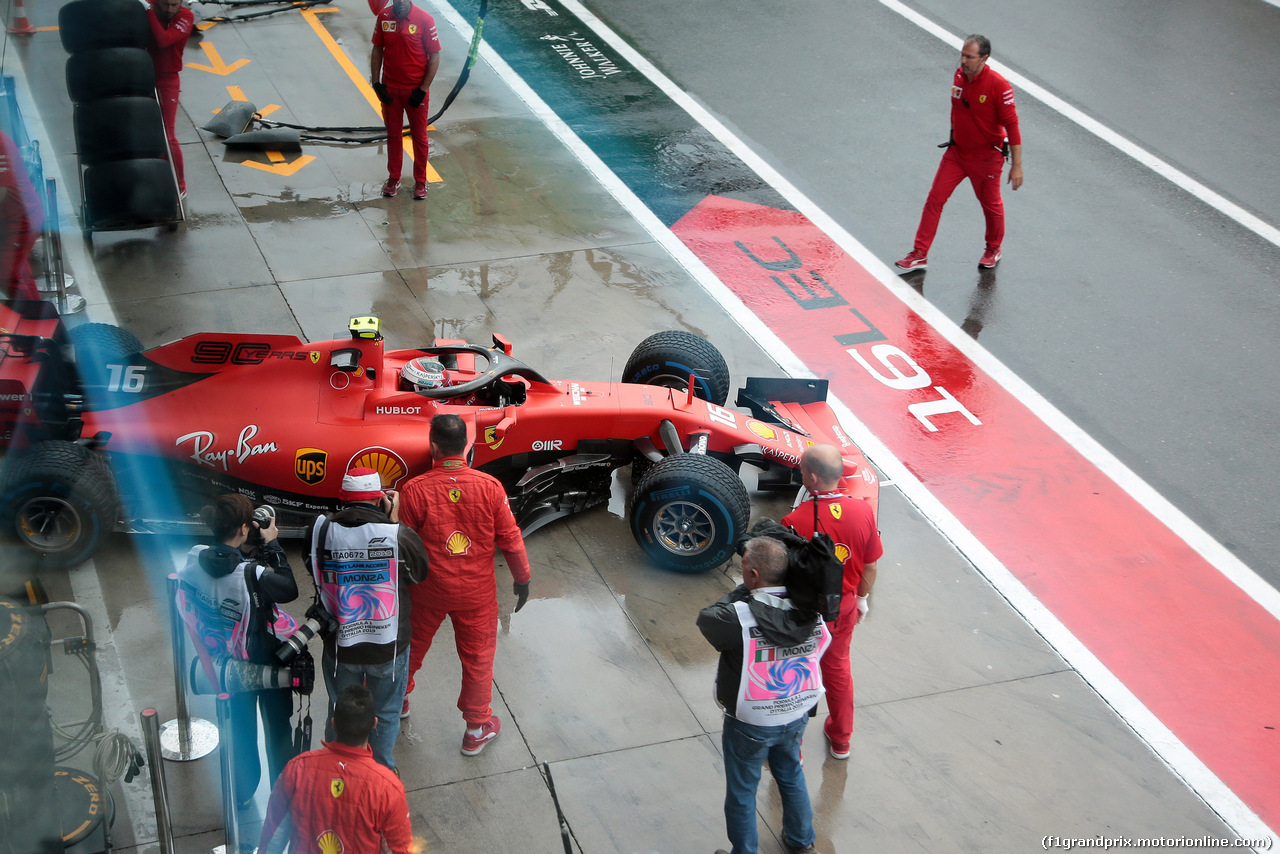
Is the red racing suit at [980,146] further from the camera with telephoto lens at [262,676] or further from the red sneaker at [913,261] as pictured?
the camera with telephoto lens at [262,676]

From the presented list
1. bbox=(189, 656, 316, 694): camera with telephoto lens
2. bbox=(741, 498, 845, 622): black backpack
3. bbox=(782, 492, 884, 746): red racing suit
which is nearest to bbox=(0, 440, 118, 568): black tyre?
bbox=(189, 656, 316, 694): camera with telephoto lens

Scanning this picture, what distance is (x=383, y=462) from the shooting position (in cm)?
612

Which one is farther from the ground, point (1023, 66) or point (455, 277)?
point (1023, 66)

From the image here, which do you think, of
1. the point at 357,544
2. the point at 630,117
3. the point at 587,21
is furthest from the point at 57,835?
the point at 587,21

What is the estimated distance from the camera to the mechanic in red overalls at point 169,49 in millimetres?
9500

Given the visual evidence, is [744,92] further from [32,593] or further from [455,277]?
[32,593]

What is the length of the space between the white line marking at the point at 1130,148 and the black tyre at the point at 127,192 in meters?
9.54

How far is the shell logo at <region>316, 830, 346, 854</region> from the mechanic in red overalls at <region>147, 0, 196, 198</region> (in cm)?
765

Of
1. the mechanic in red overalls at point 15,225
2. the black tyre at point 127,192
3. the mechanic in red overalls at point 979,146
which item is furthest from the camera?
the black tyre at point 127,192

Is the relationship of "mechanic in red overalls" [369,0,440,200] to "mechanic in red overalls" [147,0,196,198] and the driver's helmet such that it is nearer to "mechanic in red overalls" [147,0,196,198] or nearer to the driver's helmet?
"mechanic in red overalls" [147,0,196,198]

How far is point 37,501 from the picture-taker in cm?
588

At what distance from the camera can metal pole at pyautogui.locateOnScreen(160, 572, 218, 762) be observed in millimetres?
4715

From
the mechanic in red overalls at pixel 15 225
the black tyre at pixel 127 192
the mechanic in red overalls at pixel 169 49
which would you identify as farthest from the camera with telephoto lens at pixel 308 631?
the mechanic in red overalls at pixel 169 49

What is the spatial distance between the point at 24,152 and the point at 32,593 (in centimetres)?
607
